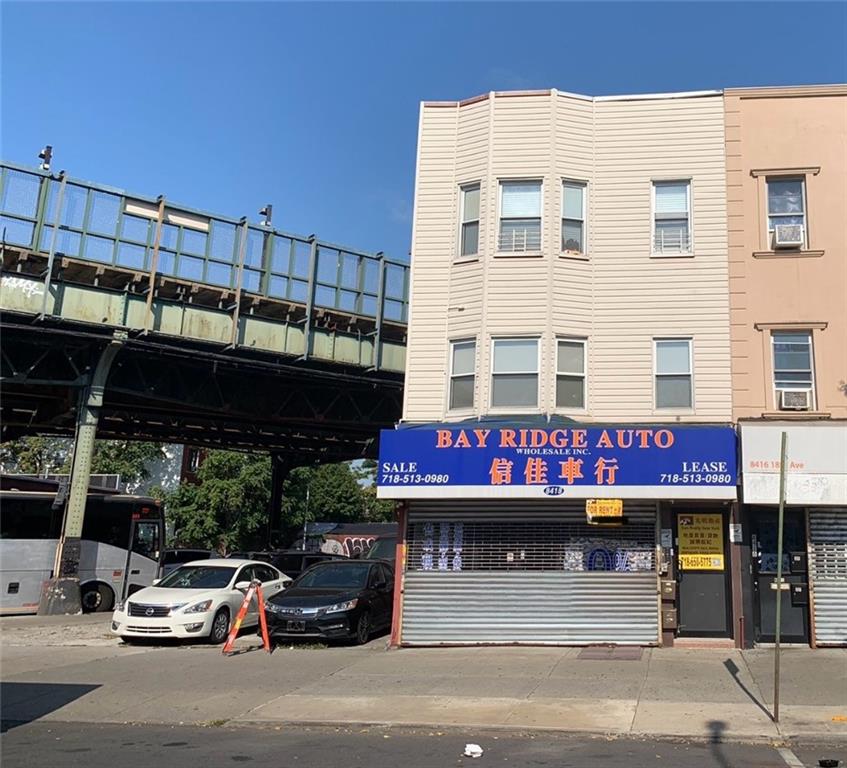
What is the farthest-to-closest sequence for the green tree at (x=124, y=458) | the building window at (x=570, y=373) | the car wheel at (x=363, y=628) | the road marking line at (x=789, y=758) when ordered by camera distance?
the green tree at (x=124, y=458) → the building window at (x=570, y=373) → the car wheel at (x=363, y=628) → the road marking line at (x=789, y=758)

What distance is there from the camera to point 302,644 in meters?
14.6

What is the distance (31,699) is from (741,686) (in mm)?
9124

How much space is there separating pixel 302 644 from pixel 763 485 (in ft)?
27.8

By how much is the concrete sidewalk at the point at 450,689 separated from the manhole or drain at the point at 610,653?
21cm

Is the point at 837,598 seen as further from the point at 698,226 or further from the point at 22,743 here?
the point at 22,743

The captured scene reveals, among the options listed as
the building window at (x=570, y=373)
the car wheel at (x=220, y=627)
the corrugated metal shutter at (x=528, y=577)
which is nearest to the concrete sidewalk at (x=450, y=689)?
the corrugated metal shutter at (x=528, y=577)

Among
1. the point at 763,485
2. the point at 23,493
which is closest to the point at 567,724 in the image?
the point at 763,485

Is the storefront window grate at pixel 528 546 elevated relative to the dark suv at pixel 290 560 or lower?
elevated

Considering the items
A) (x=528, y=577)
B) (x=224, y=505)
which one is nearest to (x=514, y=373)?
(x=528, y=577)

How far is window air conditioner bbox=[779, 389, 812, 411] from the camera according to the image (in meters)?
13.7

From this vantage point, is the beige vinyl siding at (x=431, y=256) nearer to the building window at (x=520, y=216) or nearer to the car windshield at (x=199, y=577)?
the building window at (x=520, y=216)

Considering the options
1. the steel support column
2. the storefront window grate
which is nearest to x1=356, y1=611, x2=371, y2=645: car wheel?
the storefront window grate

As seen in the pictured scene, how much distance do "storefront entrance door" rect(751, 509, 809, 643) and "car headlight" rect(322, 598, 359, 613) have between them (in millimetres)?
6852

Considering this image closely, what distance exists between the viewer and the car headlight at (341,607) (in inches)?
561
